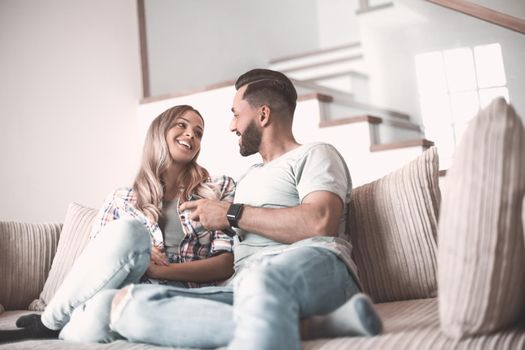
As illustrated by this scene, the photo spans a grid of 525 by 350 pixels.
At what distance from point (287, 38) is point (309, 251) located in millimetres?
2058

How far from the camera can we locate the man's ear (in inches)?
69.6

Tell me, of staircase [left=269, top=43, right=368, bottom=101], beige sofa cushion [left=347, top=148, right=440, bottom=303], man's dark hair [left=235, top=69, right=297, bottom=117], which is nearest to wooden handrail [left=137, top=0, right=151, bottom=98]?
staircase [left=269, top=43, right=368, bottom=101]

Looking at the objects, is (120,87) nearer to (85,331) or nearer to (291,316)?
(85,331)

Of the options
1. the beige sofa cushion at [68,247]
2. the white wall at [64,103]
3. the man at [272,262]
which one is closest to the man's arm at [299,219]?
the man at [272,262]

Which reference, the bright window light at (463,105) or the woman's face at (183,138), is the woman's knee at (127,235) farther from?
the bright window light at (463,105)

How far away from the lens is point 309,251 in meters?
1.19

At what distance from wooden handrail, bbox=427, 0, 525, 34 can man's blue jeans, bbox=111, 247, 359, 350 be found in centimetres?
156

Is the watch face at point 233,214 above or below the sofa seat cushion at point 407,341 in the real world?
above

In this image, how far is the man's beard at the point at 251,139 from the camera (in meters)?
1.76

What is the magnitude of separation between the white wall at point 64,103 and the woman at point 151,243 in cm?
115

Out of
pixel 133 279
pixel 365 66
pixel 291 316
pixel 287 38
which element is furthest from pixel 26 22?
pixel 291 316

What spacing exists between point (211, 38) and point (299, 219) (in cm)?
224

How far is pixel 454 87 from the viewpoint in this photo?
2.62 m

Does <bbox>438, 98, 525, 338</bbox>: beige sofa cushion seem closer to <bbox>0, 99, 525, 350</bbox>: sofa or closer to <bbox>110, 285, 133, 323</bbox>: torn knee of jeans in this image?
<bbox>0, 99, 525, 350</bbox>: sofa
